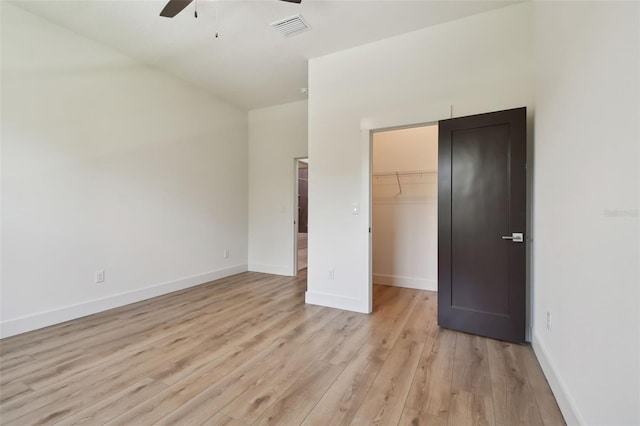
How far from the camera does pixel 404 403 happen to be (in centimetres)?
171

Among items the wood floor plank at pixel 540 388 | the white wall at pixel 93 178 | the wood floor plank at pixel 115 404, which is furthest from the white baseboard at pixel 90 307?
the wood floor plank at pixel 540 388

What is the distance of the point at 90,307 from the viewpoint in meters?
3.18

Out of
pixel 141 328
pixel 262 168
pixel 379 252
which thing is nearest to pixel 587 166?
pixel 379 252

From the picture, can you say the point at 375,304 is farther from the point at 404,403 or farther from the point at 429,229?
the point at 404,403

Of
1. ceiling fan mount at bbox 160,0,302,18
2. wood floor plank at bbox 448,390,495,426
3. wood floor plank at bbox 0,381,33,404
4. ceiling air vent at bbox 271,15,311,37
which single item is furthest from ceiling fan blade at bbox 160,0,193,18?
wood floor plank at bbox 448,390,495,426

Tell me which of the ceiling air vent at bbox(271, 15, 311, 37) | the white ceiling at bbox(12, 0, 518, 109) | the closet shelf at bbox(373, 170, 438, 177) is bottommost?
the closet shelf at bbox(373, 170, 438, 177)

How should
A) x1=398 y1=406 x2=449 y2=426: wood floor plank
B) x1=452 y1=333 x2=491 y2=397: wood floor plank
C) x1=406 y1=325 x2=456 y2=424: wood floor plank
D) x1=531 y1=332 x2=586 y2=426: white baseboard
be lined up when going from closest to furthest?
x1=531 y1=332 x2=586 y2=426: white baseboard, x1=398 y1=406 x2=449 y2=426: wood floor plank, x1=406 y1=325 x2=456 y2=424: wood floor plank, x1=452 y1=333 x2=491 y2=397: wood floor plank

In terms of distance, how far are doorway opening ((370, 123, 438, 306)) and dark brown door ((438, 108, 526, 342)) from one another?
1.38 meters

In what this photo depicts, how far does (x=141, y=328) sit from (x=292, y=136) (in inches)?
143

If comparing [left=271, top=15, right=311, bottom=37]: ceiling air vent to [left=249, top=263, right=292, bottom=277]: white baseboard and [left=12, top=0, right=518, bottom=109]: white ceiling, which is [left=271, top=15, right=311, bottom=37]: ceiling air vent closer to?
[left=12, top=0, right=518, bottom=109]: white ceiling

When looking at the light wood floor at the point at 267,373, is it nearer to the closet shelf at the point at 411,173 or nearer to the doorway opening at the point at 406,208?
the doorway opening at the point at 406,208

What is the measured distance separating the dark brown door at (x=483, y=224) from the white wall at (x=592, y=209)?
35 cm

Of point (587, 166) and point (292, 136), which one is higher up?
point (292, 136)

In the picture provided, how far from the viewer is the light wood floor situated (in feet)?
5.30
